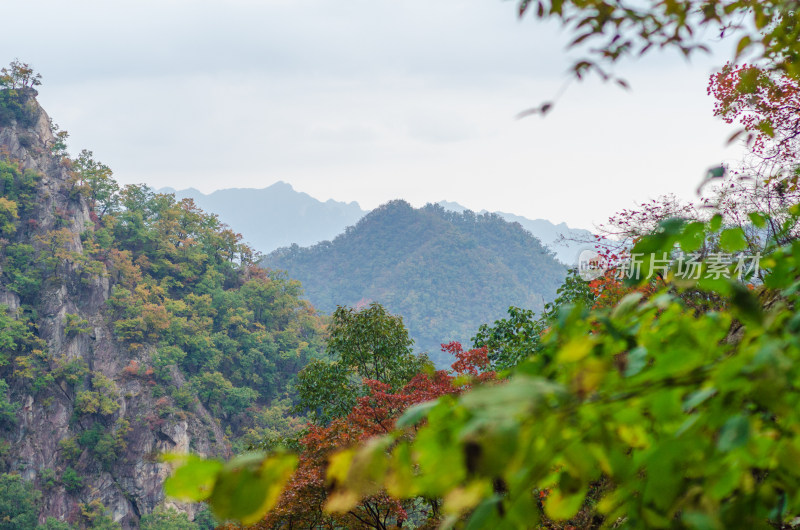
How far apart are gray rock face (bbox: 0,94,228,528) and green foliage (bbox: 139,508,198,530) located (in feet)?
2.48

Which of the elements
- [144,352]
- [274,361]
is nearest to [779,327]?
[144,352]

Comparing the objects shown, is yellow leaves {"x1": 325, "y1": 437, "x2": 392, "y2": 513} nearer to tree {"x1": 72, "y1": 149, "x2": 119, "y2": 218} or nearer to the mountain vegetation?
the mountain vegetation

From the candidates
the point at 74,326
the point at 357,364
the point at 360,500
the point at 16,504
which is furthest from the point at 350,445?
the point at 74,326

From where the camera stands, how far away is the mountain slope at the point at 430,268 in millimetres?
41469

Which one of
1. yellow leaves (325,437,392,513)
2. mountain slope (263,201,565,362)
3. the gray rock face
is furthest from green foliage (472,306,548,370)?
mountain slope (263,201,565,362)

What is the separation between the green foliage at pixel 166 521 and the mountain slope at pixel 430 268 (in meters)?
25.9

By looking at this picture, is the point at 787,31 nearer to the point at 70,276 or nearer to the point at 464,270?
the point at 70,276

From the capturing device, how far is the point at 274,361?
21.0 m

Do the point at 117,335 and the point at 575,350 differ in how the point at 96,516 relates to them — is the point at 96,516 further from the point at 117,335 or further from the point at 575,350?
the point at 575,350

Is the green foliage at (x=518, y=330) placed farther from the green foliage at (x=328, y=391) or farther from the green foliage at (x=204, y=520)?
the green foliage at (x=204, y=520)

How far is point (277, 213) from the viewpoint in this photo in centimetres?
11425

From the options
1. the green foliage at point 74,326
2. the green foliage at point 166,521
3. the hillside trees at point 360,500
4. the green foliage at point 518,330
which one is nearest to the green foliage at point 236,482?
the hillside trees at point 360,500

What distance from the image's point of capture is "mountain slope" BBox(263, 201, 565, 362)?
136 feet

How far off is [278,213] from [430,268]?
3000 inches
